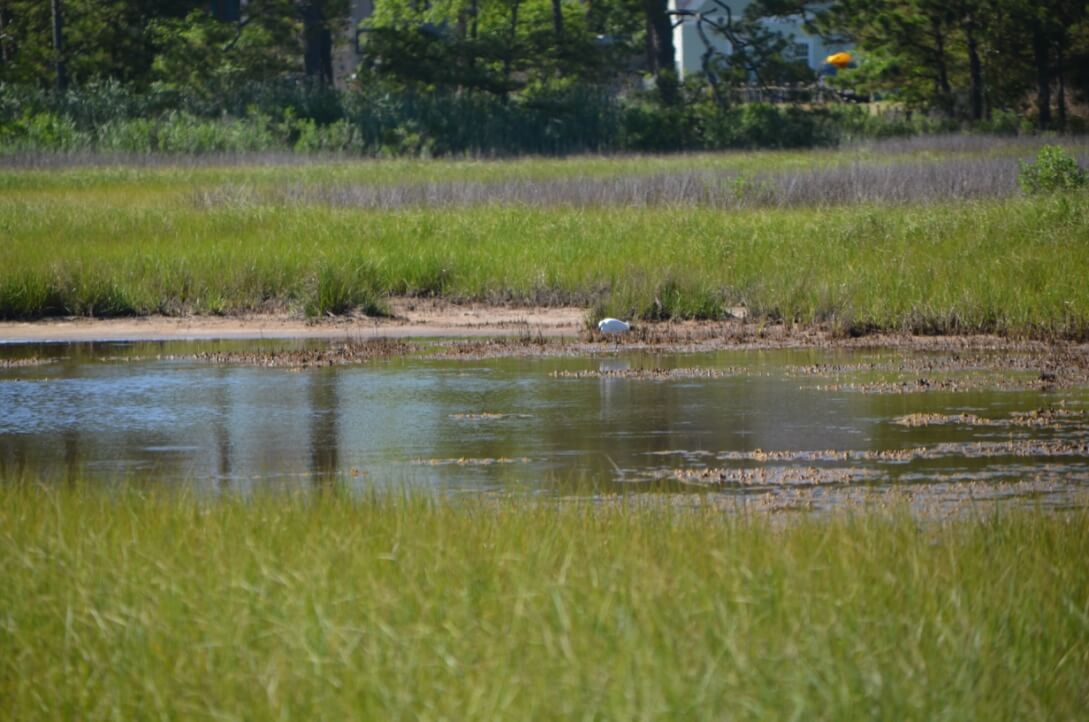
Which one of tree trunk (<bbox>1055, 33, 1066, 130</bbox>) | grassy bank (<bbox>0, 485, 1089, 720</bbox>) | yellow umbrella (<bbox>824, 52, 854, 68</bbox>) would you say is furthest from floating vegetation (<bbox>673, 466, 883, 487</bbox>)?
yellow umbrella (<bbox>824, 52, 854, 68</bbox>)

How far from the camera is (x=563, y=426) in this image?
1155cm

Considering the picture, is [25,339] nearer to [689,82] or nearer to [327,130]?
[327,130]

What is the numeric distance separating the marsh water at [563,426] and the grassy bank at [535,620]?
2.24 meters

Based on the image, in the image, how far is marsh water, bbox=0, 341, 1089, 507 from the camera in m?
9.63

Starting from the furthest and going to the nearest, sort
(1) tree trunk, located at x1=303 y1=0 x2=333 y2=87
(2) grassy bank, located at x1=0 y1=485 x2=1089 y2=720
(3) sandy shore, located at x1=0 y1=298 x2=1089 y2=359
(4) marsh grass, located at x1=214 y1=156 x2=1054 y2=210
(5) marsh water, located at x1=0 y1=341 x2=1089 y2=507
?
(1) tree trunk, located at x1=303 y1=0 x2=333 y2=87
(4) marsh grass, located at x1=214 y1=156 x2=1054 y2=210
(3) sandy shore, located at x1=0 y1=298 x2=1089 y2=359
(5) marsh water, located at x1=0 y1=341 x2=1089 y2=507
(2) grassy bank, located at x1=0 y1=485 x2=1089 y2=720

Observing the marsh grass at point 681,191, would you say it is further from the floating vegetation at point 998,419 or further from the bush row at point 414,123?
the bush row at point 414,123

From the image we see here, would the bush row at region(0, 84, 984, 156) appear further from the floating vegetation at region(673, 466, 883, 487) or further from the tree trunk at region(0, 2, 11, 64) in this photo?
the floating vegetation at region(673, 466, 883, 487)

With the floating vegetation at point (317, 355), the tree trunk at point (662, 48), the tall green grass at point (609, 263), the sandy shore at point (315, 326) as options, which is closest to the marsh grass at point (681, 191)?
the tall green grass at point (609, 263)

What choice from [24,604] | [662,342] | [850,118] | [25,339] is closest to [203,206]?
[25,339]

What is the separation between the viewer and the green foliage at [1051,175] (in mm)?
22016

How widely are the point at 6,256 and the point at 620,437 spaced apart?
33.3 ft

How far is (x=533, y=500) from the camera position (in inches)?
342

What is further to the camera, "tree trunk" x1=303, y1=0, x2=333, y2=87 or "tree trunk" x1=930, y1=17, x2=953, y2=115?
"tree trunk" x1=303, y1=0, x2=333, y2=87

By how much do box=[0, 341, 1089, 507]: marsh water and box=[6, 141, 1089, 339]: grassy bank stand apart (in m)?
1.70
